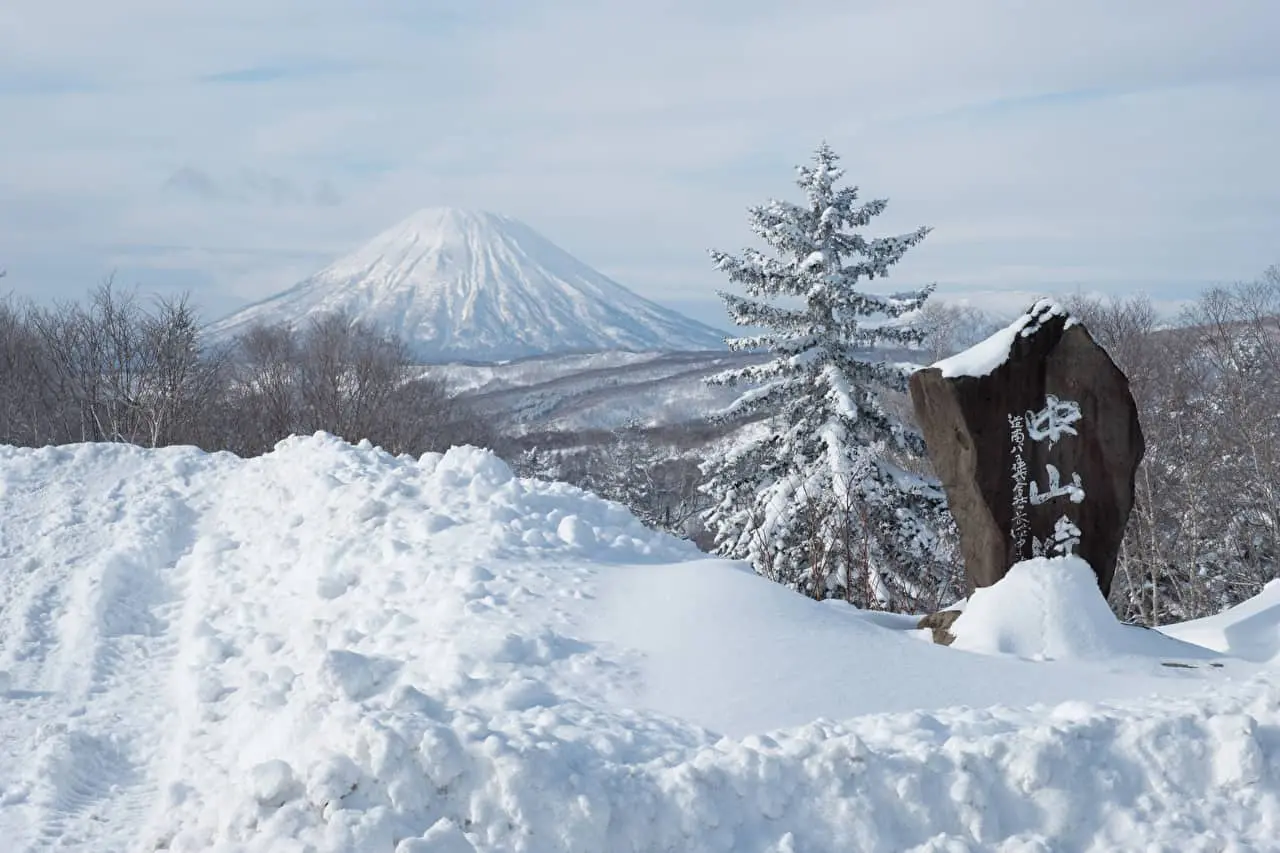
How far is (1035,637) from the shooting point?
6773 millimetres

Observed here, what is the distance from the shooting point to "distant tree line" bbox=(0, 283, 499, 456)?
22234 millimetres

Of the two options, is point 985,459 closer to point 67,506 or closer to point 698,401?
point 67,506

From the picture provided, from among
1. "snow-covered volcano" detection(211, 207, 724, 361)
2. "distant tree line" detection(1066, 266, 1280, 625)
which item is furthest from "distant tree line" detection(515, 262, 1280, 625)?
"snow-covered volcano" detection(211, 207, 724, 361)

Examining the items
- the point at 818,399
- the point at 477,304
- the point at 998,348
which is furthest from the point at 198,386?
the point at 477,304

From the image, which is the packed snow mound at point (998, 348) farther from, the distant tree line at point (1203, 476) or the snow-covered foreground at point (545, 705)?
the distant tree line at point (1203, 476)

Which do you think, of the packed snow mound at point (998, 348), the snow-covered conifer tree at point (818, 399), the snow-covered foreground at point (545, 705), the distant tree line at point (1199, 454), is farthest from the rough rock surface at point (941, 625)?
the distant tree line at point (1199, 454)

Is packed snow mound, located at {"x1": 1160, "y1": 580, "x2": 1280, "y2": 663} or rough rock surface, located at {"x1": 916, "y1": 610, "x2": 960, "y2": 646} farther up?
rough rock surface, located at {"x1": 916, "y1": 610, "x2": 960, "y2": 646}

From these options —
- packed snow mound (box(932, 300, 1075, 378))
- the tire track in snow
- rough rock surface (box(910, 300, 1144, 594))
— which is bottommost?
the tire track in snow

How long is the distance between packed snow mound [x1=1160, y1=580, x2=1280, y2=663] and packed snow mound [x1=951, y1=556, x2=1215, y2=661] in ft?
1.81

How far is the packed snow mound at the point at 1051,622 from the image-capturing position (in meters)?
6.71

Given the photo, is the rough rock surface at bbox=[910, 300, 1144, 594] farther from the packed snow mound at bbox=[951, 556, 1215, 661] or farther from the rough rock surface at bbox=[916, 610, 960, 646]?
the packed snow mound at bbox=[951, 556, 1215, 661]

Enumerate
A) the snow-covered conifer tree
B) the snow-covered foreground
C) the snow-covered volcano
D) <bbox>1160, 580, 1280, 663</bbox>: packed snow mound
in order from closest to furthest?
the snow-covered foreground → <bbox>1160, 580, 1280, 663</bbox>: packed snow mound → the snow-covered conifer tree → the snow-covered volcano

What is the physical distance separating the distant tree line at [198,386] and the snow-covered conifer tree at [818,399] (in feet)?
33.9

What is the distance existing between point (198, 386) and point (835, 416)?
16551mm
